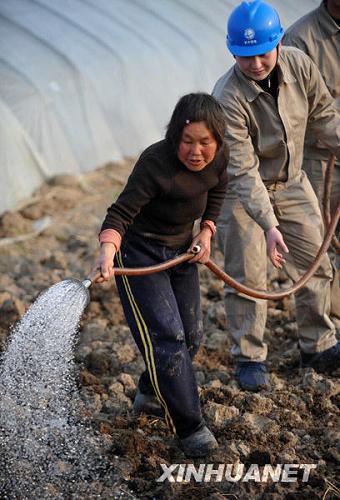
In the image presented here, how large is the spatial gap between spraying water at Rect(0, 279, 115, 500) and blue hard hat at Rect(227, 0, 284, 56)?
1452mm

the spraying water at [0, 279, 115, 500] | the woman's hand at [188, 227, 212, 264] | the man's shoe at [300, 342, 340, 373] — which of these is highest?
the woman's hand at [188, 227, 212, 264]

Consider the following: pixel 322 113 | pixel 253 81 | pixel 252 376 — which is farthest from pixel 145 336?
pixel 322 113

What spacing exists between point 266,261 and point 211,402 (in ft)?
2.66

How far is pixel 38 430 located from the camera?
441 cm

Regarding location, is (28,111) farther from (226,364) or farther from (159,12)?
(226,364)

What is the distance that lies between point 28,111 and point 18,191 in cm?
80

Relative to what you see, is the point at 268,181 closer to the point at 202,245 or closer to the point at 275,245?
the point at 275,245

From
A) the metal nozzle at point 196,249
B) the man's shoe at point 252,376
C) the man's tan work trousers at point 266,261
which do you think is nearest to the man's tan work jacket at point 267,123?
the man's tan work trousers at point 266,261

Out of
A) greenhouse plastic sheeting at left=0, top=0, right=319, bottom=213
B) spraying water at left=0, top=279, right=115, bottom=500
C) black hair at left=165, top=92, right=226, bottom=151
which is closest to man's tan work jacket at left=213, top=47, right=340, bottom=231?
black hair at left=165, top=92, right=226, bottom=151

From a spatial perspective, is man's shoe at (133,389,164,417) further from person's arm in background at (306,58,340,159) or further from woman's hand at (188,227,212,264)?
person's arm in background at (306,58,340,159)

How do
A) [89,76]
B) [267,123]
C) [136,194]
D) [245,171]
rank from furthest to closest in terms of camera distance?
[89,76] < [267,123] < [245,171] < [136,194]

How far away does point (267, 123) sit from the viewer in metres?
4.84

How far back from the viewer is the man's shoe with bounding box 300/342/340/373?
17.3 feet

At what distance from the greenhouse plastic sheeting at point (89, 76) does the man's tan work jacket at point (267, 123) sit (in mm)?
3852
